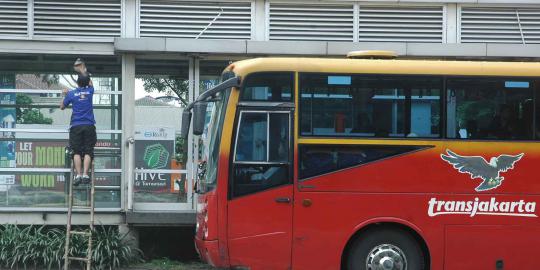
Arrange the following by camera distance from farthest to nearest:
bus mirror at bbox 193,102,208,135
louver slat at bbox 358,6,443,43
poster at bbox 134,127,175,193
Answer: louver slat at bbox 358,6,443,43 → poster at bbox 134,127,175,193 → bus mirror at bbox 193,102,208,135

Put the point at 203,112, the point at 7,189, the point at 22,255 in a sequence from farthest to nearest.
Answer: the point at 7,189
the point at 22,255
the point at 203,112

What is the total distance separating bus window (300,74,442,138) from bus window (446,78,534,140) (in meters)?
0.23

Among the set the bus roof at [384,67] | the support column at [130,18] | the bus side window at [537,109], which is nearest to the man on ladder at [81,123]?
the support column at [130,18]

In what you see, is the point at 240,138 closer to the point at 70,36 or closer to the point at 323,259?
the point at 323,259

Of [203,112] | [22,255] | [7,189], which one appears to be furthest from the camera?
[7,189]

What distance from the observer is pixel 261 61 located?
8164 millimetres

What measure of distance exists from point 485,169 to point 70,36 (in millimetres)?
6680

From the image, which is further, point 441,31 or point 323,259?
point 441,31

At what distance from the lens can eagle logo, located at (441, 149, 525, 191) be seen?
8.09m

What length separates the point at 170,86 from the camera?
35.9ft

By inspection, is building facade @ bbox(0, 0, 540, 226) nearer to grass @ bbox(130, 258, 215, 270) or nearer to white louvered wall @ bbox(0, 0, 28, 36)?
white louvered wall @ bbox(0, 0, 28, 36)

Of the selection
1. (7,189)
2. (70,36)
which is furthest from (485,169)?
(7,189)

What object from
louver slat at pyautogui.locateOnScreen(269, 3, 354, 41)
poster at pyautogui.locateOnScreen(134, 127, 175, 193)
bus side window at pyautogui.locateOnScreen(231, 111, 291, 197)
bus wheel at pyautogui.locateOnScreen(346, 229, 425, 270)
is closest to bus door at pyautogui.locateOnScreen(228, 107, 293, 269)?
bus side window at pyautogui.locateOnScreen(231, 111, 291, 197)

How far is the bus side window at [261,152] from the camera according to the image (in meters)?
7.97
